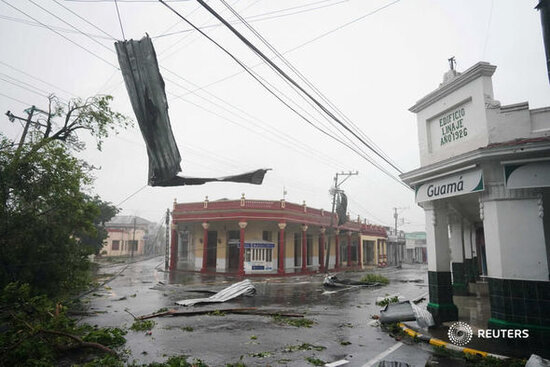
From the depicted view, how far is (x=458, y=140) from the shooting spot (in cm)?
876

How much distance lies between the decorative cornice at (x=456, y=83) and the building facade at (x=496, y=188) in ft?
0.09

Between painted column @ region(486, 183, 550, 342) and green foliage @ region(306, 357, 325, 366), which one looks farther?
painted column @ region(486, 183, 550, 342)

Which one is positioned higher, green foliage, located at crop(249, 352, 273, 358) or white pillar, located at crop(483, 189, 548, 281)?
white pillar, located at crop(483, 189, 548, 281)

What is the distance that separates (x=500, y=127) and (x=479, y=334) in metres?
5.03

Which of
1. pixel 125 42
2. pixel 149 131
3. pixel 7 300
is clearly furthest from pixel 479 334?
pixel 7 300

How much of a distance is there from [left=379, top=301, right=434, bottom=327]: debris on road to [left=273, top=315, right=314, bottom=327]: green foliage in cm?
216

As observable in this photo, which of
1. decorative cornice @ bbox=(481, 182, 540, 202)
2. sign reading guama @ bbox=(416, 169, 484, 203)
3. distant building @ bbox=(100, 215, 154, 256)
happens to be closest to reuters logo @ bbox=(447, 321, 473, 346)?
decorative cornice @ bbox=(481, 182, 540, 202)

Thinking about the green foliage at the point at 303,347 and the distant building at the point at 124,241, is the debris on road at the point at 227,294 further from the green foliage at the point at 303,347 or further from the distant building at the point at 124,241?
the distant building at the point at 124,241

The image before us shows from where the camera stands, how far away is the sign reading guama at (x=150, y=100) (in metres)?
6.79

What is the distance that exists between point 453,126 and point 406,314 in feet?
18.0

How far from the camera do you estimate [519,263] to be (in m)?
6.84

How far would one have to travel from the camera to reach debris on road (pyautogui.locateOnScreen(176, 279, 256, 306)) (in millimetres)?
12930

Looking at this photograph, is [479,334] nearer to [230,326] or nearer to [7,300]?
[230,326]

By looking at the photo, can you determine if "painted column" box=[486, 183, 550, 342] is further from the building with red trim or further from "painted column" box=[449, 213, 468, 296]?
the building with red trim
